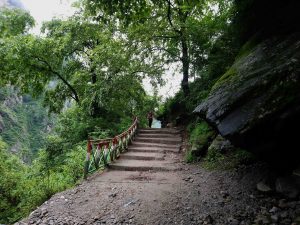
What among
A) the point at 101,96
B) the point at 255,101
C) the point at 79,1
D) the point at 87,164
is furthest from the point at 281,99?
the point at 79,1

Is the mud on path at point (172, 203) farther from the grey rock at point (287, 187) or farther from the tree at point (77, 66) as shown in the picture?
the tree at point (77, 66)

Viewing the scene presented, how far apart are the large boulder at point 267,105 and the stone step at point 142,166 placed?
12.7 feet

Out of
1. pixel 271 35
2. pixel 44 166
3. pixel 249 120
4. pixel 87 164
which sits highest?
pixel 271 35

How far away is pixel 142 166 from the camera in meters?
9.88

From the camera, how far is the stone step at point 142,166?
970 centimetres

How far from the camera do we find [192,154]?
10.2 m

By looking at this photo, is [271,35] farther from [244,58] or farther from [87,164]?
[87,164]

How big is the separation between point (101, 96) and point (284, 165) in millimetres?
9329

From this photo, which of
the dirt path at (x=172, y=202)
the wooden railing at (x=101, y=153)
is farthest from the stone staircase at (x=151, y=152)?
the dirt path at (x=172, y=202)

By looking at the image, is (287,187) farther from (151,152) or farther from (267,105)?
(151,152)

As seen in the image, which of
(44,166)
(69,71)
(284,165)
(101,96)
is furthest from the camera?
(69,71)

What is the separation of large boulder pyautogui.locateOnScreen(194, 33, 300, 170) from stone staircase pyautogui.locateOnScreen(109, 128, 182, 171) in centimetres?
427

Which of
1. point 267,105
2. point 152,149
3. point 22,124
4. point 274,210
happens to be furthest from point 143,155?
point 22,124

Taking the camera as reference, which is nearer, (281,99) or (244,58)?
(281,99)
